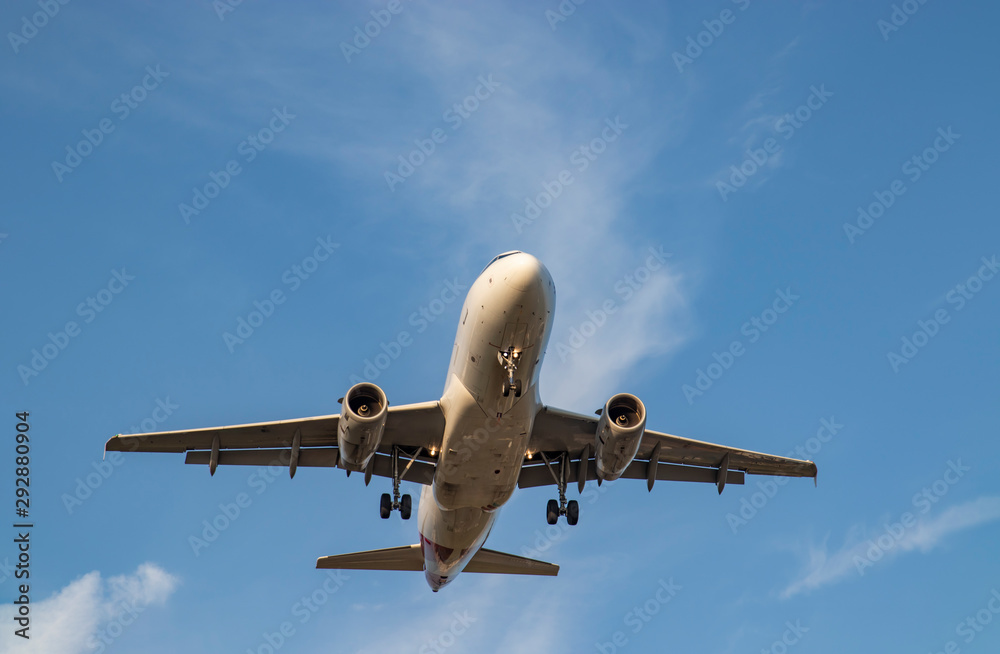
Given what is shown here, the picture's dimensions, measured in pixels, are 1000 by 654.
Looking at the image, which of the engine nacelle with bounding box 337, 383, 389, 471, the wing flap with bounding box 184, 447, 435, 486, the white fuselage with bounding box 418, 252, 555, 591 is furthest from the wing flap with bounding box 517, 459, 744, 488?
the engine nacelle with bounding box 337, 383, 389, 471

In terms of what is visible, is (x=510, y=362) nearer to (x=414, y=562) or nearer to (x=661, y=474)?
(x=661, y=474)

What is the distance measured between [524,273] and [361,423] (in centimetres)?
556

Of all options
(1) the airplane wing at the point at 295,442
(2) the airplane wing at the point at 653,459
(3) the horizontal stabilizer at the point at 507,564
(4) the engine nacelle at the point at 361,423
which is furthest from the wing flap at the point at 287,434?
(3) the horizontal stabilizer at the point at 507,564

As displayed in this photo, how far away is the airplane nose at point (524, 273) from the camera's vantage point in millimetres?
20673

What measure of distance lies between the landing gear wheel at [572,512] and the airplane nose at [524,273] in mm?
8454

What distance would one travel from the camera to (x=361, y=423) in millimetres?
22281

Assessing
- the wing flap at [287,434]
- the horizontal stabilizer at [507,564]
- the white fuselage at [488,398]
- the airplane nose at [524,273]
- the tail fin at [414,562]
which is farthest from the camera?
the horizontal stabilizer at [507,564]

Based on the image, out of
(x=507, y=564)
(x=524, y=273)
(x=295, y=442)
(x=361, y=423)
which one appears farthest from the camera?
(x=507, y=564)

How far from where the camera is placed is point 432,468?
88.2ft

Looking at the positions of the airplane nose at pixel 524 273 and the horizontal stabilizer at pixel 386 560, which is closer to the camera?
the airplane nose at pixel 524 273

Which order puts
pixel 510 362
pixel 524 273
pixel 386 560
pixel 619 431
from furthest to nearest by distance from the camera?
pixel 386 560 → pixel 619 431 → pixel 510 362 → pixel 524 273

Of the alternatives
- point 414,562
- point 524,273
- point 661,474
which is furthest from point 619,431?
point 414,562

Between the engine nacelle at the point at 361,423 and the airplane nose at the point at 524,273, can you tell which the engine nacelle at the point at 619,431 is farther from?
the engine nacelle at the point at 361,423

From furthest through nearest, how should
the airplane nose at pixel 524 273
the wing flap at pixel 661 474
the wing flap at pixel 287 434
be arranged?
1. the wing flap at pixel 661 474
2. the wing flap at pixel 287 434
3. the airplane nose at pixel 524 273
